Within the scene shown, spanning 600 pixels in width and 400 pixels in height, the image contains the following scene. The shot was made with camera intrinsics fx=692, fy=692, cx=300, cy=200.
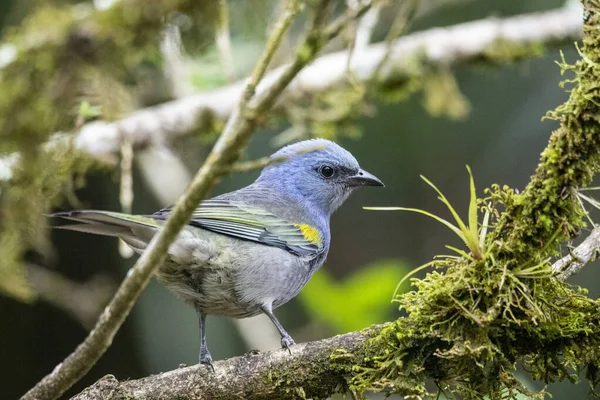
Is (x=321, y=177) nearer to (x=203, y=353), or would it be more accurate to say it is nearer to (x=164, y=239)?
(x=203, y=353)

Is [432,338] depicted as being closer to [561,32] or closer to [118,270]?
[561,32]

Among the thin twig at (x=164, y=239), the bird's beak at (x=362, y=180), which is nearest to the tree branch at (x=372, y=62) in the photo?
the bird's beak at (x=362, y=180)

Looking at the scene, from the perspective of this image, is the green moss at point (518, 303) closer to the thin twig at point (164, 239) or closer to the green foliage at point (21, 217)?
the thin twig at point (164, 239)

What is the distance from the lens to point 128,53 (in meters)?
3.64

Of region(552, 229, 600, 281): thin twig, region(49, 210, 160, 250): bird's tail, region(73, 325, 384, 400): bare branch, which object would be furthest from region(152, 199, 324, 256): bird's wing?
region(552, 229, 600, 281): thin twig

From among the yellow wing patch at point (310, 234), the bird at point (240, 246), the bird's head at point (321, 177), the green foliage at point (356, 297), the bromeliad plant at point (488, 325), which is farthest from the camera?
the bird's head at point (321, 177)

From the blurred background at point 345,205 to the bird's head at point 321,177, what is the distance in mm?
539

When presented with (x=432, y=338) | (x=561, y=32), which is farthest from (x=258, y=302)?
(x=561, y=32)

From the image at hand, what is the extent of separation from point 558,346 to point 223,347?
4766 mm

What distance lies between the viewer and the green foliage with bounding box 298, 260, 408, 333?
191 inches

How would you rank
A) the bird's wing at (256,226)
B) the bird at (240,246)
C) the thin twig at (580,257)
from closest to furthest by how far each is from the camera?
the thin twig at (580,257) → the bird at (240,246) → the bird's wing at (256,226)

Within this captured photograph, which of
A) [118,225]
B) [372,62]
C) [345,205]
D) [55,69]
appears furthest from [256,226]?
[345,205]

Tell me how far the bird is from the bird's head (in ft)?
0.07

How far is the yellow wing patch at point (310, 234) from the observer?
452 cm
